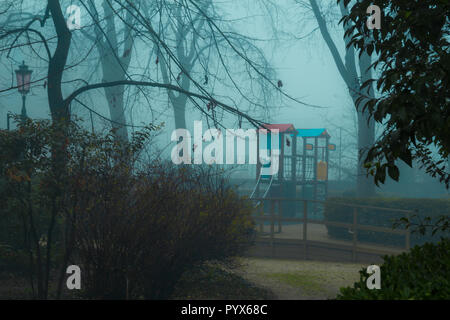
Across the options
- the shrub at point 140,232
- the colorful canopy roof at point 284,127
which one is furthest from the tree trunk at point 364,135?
the shrub at point 140,232

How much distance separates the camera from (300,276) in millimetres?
7836

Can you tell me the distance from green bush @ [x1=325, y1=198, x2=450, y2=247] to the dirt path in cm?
130

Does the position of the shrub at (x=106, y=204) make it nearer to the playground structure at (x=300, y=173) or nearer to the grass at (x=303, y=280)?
the grass at (x=303, y=280)

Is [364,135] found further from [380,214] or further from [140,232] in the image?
[140,232]

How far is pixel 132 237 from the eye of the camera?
201 inches

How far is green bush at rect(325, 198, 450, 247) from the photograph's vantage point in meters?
10.2

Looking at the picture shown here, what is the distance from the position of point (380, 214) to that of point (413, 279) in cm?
763

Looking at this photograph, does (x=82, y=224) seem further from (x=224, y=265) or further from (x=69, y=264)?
(x=224, y=265)

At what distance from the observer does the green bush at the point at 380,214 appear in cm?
1021

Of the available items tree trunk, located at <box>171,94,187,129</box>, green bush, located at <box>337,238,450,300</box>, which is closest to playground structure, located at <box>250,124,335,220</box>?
tree trunk, located at <box>171,94,187,129</box>

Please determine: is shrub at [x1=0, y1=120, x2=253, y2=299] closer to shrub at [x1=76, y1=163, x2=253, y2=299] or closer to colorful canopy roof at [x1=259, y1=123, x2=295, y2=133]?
shrub at [x1=76, y1=163, x2=253, y2=299]

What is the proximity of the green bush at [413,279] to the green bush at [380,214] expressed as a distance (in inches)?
253
